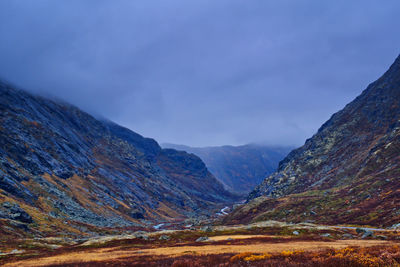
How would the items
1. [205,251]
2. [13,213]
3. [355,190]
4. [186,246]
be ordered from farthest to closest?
[355,190]
[13,213]
[186,246]
[205,251]

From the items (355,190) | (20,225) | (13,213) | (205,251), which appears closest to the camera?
(205,251)

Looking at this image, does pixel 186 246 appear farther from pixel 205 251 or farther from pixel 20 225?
pixel 20 225

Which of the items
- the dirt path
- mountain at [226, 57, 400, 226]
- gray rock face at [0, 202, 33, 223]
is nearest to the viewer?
the dirt path

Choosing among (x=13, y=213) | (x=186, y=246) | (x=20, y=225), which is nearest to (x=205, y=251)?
(x=186, y=246)

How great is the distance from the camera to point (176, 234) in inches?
3332

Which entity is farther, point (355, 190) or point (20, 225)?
point (355, 190)

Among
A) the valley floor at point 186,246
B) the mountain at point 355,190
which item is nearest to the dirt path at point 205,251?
the valley floor at point 186,246

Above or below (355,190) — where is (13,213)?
above

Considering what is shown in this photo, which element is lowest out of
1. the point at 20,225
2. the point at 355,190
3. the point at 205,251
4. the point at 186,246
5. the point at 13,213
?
the point at 186,246

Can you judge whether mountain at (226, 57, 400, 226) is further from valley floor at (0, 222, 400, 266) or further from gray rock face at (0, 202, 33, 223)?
gray rock face at (0, 202, 33, 223)

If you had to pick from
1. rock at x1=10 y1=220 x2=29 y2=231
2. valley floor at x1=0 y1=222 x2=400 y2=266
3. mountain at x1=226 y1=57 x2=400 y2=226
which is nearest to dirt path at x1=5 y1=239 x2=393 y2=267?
valley floor at x1=0 y1=222 x2=400 y2=266

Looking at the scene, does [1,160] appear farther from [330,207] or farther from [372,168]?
[372,168]

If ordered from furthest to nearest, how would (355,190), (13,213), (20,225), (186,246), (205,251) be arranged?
(355,190) < (13,213) < (20,225) < (186,246) < (205,251)

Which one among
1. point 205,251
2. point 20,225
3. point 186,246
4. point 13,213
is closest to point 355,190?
point 186,246
